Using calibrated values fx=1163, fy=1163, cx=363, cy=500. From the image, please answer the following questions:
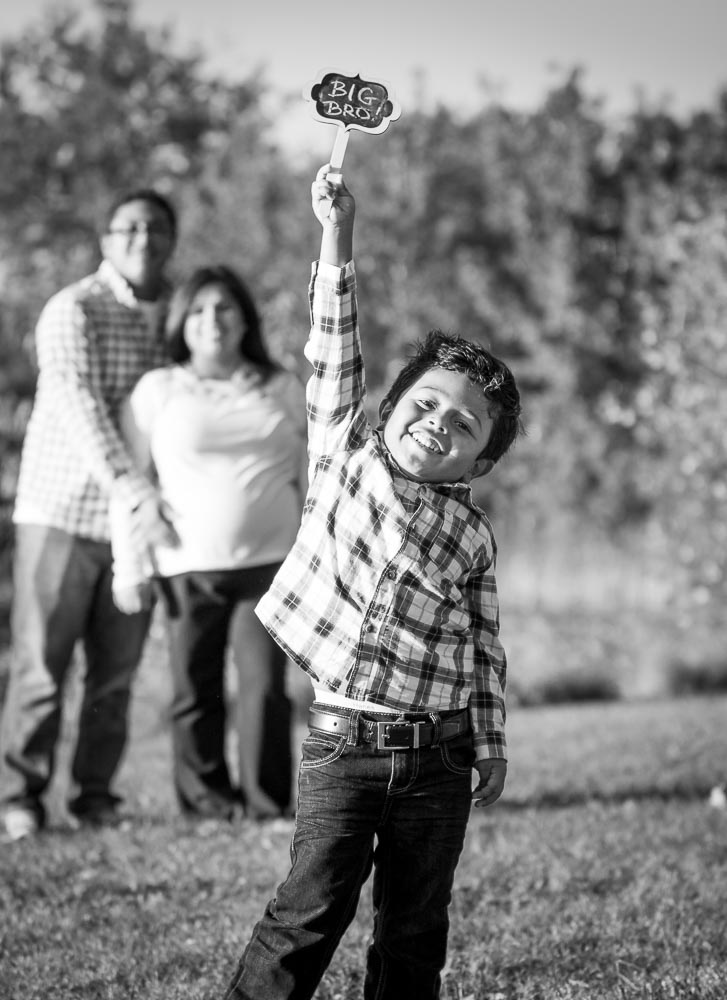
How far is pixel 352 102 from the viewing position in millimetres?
2484

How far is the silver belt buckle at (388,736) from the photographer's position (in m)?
2.20

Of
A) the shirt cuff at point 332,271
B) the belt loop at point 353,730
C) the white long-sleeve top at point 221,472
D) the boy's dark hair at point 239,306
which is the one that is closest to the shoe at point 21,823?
the white long-sleeve top at point 221,472

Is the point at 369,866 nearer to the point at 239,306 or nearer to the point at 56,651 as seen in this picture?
the point at 56,651

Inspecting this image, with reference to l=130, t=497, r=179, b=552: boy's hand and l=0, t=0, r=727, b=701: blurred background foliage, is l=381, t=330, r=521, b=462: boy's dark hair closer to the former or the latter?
l=130, t=497, r=179, b=552: boy's hand

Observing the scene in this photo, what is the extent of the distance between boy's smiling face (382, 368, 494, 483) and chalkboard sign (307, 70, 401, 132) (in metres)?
0.57

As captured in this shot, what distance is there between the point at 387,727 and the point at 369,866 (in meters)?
0.31

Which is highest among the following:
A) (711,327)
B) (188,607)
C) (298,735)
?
(711,327)

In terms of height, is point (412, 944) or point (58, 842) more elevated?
point (412, 944)

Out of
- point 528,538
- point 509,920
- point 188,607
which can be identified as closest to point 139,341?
point 188,607

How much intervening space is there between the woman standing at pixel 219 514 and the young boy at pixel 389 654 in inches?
54.8

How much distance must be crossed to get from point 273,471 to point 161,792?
70.7 inches

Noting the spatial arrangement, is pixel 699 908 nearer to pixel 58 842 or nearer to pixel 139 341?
pixel 58 842

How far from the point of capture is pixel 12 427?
41.2ft

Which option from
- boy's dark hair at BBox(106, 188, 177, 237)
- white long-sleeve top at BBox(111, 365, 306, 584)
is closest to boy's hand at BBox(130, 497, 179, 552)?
white long-sleeve top at BBox(111, 365, 306, 584)
